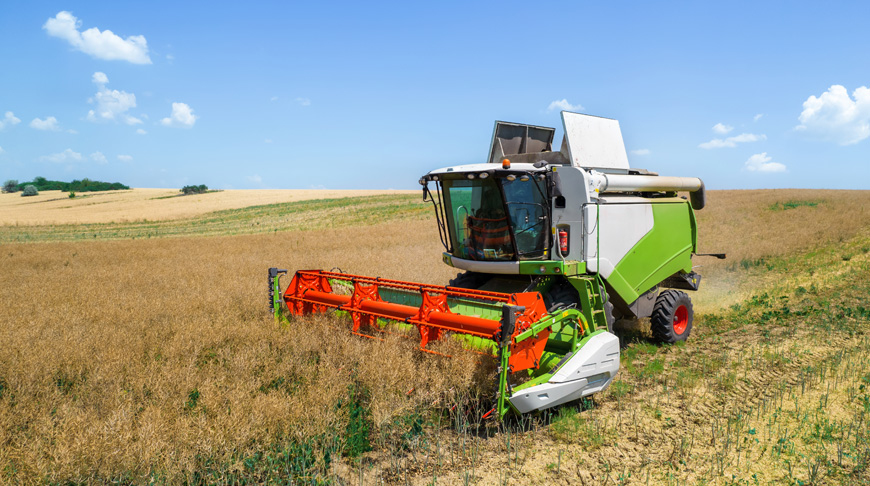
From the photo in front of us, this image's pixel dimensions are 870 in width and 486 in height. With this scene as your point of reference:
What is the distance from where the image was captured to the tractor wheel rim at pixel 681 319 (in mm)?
7258

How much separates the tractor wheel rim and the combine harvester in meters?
0.03

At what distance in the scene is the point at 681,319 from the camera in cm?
734

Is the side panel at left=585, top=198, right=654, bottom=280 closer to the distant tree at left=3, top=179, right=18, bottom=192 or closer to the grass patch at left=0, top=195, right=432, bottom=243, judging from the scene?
the grass patch at left=0, top=195, right=432, bottom=243

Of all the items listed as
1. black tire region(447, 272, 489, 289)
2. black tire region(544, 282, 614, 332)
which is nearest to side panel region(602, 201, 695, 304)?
black tire region(544, 282, 614, 332)

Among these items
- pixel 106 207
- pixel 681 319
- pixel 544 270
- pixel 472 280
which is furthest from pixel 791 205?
pixel 106 207

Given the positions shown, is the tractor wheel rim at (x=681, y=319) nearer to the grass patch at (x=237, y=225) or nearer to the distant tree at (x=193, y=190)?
the grass patch at (x=237, y=225)

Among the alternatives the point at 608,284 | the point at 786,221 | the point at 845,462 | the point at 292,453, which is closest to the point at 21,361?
the point at 292,453

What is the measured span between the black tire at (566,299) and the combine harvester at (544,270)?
13 millimetres

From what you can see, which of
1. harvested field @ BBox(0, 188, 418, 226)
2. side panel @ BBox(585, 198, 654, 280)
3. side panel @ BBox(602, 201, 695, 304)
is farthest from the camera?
harvested field @ BBox(0, 188, 418, 226)

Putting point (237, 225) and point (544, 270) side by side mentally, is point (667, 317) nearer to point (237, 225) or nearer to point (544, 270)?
point (544, 270)

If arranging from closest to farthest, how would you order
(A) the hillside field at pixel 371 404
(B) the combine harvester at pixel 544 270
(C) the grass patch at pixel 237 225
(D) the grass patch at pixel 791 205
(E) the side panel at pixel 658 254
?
1. (A) the hillside field at pixel 371 404
2. (B) the combine harvester at pixel 544 270
3. (E) the side panel at pixel 658 254
4. (D) the grass patch at pixel 791 205
5. (C) the grass patch at pixel 237 225

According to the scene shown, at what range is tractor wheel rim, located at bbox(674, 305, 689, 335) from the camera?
726 centimetres

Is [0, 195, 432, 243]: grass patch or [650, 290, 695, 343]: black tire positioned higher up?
[0, 195, 432, 243]: grass patch

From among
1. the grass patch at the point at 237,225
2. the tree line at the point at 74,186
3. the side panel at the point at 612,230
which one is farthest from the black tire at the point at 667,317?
the tree line at the point at 74,186
